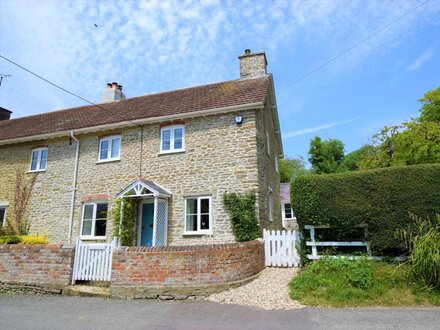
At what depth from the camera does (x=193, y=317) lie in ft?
21.4

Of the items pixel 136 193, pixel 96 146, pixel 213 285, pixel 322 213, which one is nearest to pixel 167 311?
pixel 213 285

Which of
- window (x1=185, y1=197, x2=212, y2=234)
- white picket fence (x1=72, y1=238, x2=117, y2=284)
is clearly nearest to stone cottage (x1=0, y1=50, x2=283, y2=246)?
window (x1=185, y1=197, x2=212, y2=234)

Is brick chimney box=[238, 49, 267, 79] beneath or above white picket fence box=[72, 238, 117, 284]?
above

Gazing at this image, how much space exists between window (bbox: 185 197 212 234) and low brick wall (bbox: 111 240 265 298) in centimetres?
446

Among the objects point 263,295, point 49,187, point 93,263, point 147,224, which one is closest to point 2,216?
point 49,187

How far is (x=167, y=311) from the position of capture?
6.97 m

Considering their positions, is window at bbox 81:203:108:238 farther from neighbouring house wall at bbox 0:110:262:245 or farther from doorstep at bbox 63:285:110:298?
doorstep at bbox 63:285:110:298

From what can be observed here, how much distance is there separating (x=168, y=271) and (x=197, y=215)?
5.12 meters

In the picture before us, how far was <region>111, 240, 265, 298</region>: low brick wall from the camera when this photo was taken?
26.3ft

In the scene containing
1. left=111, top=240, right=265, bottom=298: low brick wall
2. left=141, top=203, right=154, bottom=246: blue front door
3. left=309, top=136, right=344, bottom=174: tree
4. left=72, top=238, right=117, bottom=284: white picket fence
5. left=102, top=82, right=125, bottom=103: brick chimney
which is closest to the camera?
left=111, top=240, right=265, bottom=298: low brick wall

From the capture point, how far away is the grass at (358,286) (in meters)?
7.02

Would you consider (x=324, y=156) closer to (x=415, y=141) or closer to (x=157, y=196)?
(x=415, y=141)

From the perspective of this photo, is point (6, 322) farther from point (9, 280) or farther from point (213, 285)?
point (213, 285)

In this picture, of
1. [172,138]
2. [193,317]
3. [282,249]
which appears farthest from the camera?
[172,138]
